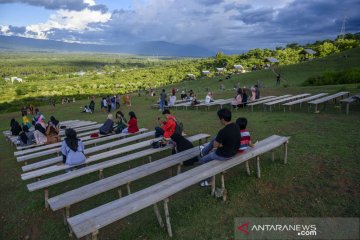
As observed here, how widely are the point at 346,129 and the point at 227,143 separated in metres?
6.12

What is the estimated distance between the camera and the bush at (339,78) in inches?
842

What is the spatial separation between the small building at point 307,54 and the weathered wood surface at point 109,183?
5250 cm

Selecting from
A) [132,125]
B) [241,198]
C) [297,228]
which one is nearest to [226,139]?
[241,198]

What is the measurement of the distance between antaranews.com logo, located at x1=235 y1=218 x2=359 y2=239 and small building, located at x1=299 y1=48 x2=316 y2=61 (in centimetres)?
5358

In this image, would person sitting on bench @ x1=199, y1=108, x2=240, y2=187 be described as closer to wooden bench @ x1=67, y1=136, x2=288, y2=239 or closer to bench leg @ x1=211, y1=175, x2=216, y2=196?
wooden bench @ x1=67, y1=136, x2=288, y2=239

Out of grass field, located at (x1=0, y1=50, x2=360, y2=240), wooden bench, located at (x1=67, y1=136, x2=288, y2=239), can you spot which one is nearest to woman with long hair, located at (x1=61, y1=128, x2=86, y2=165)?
grass field, located at (x1=0, y1=50, x2=360, y2=240)

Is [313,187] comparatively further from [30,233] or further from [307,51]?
[307,51]

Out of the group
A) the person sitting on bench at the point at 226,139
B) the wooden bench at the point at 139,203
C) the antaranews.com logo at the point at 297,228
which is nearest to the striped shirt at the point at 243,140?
the wooden bench at the point at 139,203

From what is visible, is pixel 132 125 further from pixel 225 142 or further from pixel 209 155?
pixel 225 142

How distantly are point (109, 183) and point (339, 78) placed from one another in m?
23.7

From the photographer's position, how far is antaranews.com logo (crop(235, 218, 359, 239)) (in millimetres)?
3965

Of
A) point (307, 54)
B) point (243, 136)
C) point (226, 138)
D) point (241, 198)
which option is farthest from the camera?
point (307, 54)

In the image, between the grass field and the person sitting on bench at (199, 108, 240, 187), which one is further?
the person sitting on bench at (199, 108, 240, 187)

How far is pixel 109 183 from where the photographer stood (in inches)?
207
